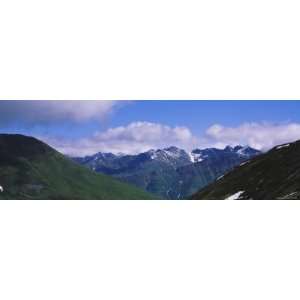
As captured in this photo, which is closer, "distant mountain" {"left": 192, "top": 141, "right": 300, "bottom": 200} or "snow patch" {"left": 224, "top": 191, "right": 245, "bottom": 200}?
"distant mountain" {"left": 192, "top": 141, "right": 300, "bottom": 200}

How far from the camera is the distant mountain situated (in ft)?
338

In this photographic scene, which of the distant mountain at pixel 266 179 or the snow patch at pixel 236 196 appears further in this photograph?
the snow patch at pixel 236 196

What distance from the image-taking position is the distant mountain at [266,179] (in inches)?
4055

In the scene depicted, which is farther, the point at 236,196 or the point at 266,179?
the point at 266,179

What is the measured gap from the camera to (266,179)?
→ 401 ft

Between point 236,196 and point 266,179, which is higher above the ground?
point 266,179
